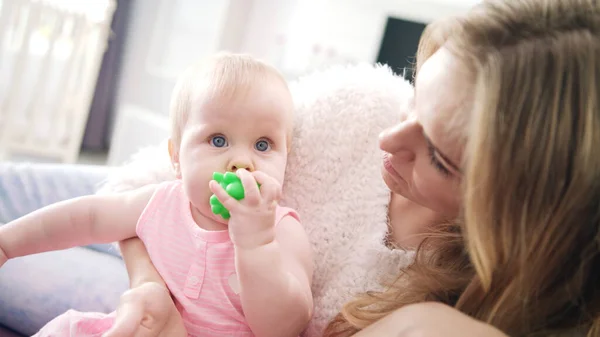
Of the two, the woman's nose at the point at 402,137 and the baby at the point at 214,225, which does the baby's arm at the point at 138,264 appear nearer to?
the baby at the point at 214,225

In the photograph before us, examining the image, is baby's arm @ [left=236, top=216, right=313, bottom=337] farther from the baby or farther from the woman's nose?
the woman's nose

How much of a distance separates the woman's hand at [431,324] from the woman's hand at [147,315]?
1.14 feet

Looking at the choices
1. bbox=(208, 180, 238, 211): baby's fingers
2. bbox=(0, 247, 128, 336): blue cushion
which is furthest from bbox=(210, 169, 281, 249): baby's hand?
bbox=(0, 247, 128, 336): blue cushion

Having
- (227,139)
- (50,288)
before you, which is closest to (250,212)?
(227,139)

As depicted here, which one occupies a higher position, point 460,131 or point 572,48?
point 572,48

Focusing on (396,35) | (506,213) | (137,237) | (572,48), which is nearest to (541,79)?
(572,48)

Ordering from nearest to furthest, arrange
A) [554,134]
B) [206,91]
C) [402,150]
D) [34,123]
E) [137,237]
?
[554,134], [402,150], [206,91], [137,237], [34,123]

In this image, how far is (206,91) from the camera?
2.92 ft

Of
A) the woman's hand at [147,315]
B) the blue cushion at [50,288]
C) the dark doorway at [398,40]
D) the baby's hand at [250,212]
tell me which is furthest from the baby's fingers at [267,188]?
the dark doorway at [398,40]

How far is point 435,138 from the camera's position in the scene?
66 centimetres

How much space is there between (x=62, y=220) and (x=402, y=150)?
558 mm

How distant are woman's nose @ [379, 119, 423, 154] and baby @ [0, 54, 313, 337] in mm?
163

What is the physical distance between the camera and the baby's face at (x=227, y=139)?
2.83 feet

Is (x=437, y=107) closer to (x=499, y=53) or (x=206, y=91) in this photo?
(x=499, y=53)
